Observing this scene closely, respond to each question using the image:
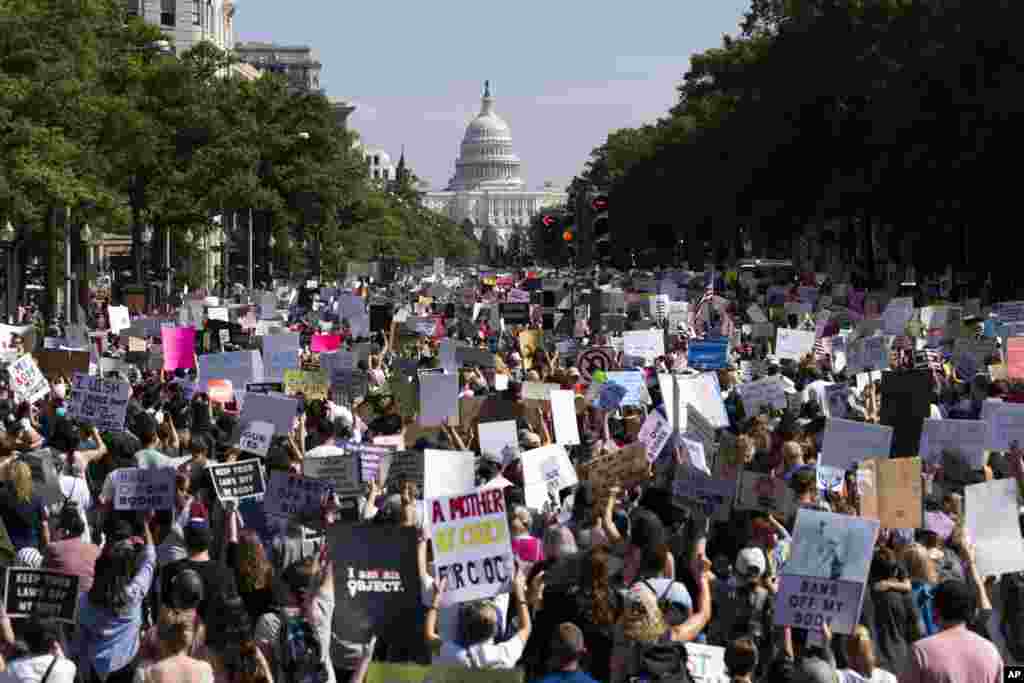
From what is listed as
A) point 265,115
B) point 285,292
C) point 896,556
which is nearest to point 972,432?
point 896,556

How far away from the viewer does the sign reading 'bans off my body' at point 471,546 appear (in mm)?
11406

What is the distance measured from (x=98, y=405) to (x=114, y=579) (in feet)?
25.0

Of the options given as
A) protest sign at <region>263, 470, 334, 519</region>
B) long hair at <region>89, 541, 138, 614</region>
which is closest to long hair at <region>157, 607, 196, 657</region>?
long hair at <region>89, 541, 138, 614</region>

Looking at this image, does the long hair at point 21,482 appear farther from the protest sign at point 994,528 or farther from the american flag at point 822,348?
the american flag at point 822,348

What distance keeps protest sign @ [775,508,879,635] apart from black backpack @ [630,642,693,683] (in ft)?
3.68

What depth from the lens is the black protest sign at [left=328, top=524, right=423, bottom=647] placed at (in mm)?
11320

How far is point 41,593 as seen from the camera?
36.1 ft

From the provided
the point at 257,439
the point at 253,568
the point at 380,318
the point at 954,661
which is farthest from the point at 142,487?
the point at 380,318

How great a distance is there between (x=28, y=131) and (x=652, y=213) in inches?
3249

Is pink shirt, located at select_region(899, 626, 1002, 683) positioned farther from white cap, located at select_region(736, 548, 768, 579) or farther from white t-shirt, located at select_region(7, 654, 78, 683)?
white t-shirt, located at select_region(7, 654, 78, 683)

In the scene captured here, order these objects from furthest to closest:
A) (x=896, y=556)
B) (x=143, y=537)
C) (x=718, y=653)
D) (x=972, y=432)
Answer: (x=972, y=432) → (x=143, y=537) → (x=896, y=556) → (x=718, y=653)

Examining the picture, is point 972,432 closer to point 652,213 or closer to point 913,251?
point 913,251

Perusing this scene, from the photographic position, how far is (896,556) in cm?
1216

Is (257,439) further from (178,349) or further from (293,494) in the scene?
(178,349)
